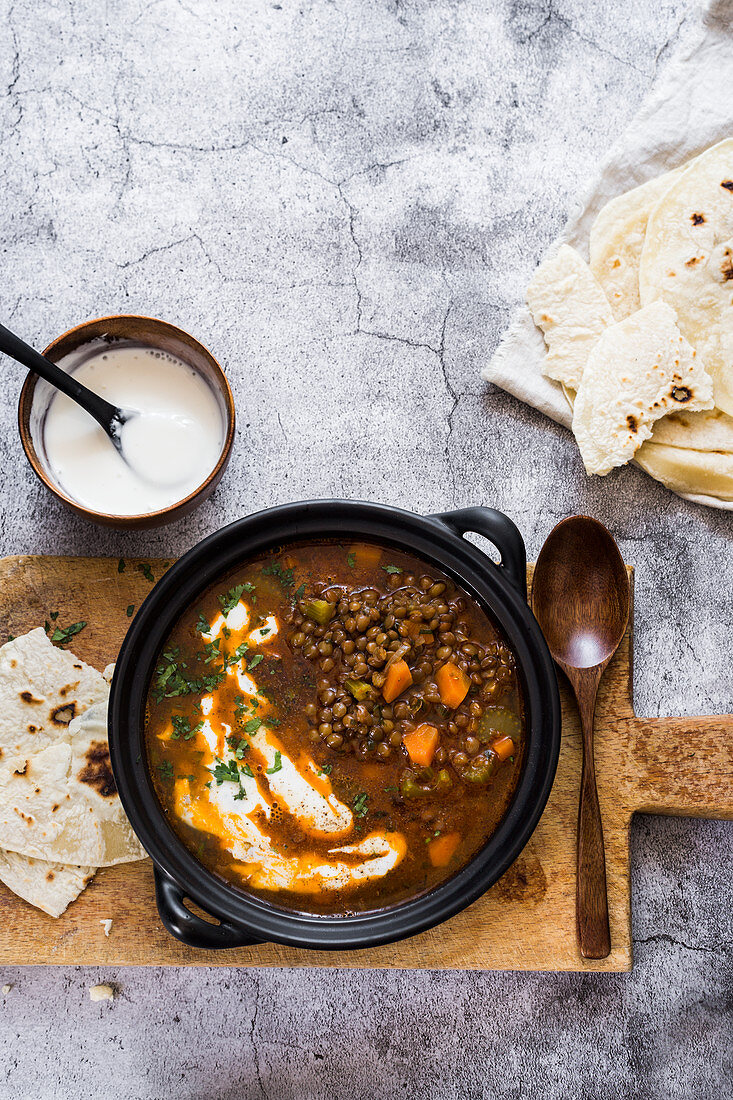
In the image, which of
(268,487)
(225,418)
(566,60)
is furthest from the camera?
(566,60)

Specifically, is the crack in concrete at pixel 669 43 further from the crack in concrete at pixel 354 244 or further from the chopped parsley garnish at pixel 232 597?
the chopped parsley garnish at pixel 232 597

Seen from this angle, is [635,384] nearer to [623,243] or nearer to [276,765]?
[623,243]

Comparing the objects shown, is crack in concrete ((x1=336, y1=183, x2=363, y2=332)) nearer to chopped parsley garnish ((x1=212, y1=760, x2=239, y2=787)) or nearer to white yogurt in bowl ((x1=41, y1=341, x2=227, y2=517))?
white yogurt in bowl ((x1=41, y1=341, x2=227, y2=517))

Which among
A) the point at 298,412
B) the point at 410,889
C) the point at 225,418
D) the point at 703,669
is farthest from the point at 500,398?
the point at 410,889

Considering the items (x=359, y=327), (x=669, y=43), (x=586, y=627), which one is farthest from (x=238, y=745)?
(x=669, y=43)

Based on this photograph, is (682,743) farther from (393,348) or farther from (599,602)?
(393,348)
